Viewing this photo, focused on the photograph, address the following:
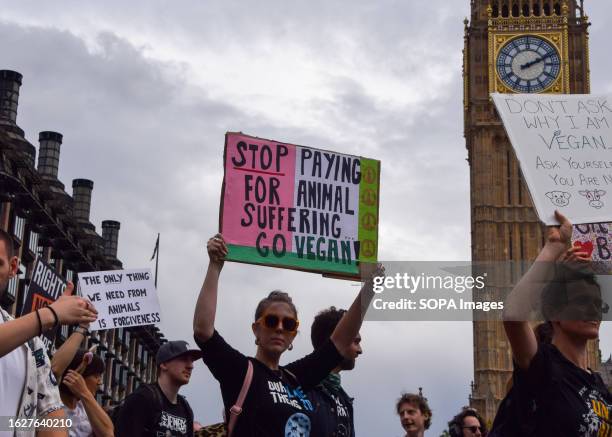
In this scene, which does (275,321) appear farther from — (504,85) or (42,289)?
(504,85)

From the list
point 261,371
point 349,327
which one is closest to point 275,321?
point 261,371

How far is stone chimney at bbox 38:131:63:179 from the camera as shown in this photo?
2286 inches

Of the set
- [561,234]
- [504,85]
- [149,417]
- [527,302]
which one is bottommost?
[149,417]

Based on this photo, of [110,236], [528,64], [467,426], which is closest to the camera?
[467,426]

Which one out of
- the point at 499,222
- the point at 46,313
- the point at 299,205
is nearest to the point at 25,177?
the point at 499,222

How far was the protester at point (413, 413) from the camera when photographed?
7680 mm

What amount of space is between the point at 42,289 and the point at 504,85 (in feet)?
169

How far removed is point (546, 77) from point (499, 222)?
802cm

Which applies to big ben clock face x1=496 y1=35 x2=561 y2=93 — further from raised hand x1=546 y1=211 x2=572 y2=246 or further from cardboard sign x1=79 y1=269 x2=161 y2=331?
raised hand x1=546 y1=211 x2=572 y2=246

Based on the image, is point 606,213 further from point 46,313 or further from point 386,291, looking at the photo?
point 46,313

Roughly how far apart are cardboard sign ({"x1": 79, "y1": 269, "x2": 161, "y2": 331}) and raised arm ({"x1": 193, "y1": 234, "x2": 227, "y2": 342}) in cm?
504

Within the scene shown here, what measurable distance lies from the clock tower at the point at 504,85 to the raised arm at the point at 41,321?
53431 mm

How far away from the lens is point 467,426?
8070mm

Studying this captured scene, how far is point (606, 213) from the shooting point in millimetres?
5344
